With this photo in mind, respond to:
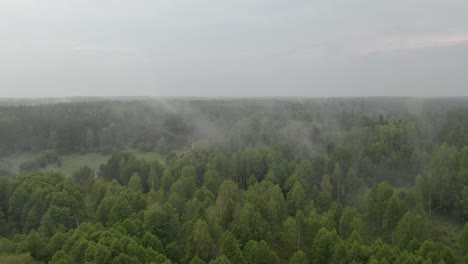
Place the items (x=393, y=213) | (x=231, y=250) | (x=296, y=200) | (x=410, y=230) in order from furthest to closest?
(x=296, y=200), (x=393, y=213), (x=410, y=230), (x=231, y=250)

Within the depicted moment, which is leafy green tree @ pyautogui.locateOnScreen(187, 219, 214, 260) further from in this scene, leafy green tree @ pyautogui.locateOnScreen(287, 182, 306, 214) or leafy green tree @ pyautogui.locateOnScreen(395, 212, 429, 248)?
leafy green tree @ pyautogui.locateOnScreen(395, 212, 429, 248)

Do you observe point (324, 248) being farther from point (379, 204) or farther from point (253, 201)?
point (379, 204)

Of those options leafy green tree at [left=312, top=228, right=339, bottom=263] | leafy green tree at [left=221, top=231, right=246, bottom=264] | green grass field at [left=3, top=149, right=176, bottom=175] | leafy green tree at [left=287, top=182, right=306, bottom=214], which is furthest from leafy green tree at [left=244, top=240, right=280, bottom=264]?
green grass field at [left=3, top=149, right=176, bottom=175]

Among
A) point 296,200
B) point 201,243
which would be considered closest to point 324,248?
point 201,243

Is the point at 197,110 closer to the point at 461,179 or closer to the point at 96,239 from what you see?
the point at 461,179

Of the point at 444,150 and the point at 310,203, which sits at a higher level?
the point at 444,150

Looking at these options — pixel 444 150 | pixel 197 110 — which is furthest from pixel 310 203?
pixel 197 110
